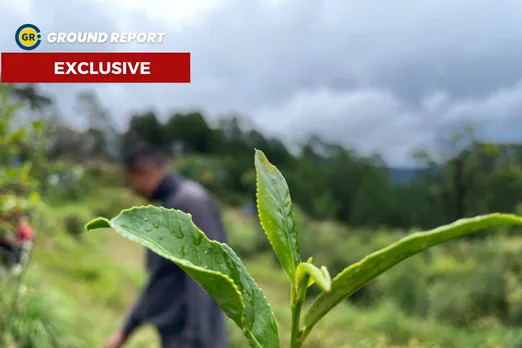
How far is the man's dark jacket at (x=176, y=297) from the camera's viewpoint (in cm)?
250

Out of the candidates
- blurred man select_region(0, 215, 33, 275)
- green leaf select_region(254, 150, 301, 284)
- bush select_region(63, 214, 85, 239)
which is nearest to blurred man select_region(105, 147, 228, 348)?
blurred man select_region(0, 215, 33, 275)

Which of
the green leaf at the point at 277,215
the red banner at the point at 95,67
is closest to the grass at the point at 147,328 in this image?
the red banner at the point at 95,67

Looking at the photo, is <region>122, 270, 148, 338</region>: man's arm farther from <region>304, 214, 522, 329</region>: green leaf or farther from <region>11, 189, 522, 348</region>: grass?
<region>304, 214, 522, 329</region>: green leaf

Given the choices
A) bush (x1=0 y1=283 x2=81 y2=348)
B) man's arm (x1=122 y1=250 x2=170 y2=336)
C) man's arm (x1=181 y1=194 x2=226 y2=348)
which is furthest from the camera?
bush (x1=0 y1=283 x2=81 y2=348)

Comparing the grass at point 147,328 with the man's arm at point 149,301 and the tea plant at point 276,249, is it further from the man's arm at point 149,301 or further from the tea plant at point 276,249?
the tea plant at point 276,249

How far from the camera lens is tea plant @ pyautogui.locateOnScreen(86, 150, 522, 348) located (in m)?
0.38

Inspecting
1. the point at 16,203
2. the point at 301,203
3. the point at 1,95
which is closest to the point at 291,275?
the point at 16,203

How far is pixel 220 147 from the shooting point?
71.6ft

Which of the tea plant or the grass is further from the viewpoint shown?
the grass

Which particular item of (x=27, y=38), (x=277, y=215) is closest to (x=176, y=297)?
(x=27, y=38)

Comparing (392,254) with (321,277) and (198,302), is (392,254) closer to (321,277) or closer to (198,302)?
(321,277)

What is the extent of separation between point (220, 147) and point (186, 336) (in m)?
19.4

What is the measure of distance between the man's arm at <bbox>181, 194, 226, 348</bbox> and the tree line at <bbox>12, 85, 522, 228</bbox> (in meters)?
13.9

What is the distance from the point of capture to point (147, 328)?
6.48 meters
